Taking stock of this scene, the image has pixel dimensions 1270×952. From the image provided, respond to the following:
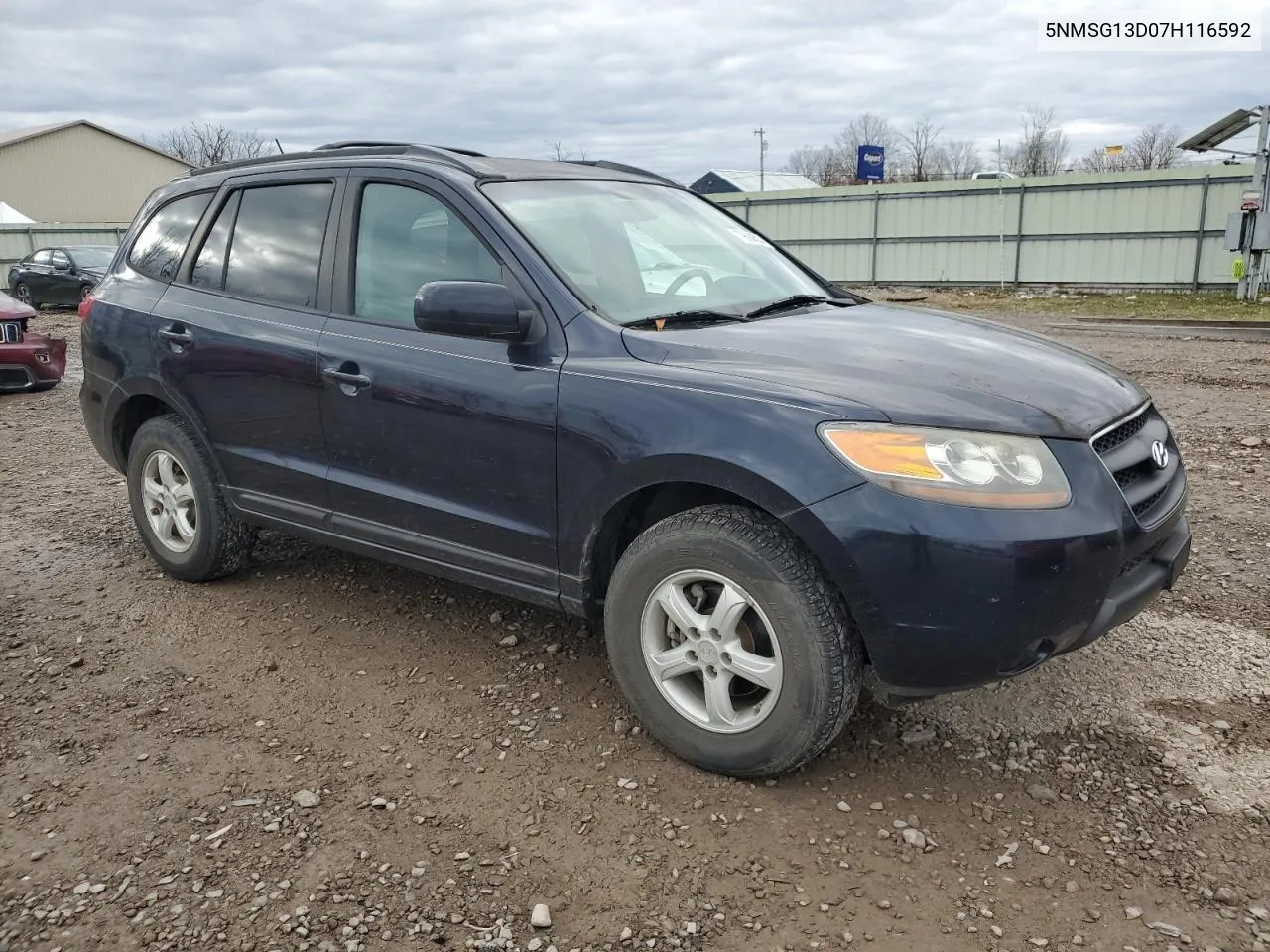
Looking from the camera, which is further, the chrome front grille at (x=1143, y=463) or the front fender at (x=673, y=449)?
the chrome front grille at (x=1143, y=463)

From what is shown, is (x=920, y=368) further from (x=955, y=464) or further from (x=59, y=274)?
(x=59, y=274)

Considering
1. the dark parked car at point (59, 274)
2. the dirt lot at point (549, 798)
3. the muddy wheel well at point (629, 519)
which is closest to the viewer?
the dirt lot at point (549, 798)

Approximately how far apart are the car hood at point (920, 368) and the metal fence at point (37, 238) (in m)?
28.9

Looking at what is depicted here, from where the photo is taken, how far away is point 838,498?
260 centimetres

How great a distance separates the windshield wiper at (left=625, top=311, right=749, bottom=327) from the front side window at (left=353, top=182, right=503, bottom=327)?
21.4 inches

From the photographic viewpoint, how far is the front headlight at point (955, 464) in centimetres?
256

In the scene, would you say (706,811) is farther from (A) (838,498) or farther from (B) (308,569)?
(B) (308,569)

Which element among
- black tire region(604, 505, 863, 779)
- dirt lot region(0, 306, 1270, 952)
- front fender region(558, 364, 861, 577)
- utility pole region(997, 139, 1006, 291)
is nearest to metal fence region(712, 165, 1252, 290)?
utility pole region(997, 139, 1006, 291)

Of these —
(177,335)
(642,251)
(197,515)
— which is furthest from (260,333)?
(642,251)

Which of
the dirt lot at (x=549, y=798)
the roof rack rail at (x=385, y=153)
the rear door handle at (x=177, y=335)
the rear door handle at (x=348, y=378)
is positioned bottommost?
the dirt lot at (x=549, y=798)

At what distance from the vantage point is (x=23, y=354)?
10.4 m

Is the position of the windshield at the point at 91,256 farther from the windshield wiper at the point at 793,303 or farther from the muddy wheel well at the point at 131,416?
the windshield wiper at the point at 793,303

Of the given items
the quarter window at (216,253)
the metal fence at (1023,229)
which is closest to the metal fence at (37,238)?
the metal fence at (1023,229)

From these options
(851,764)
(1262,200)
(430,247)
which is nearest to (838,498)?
(851,764)
